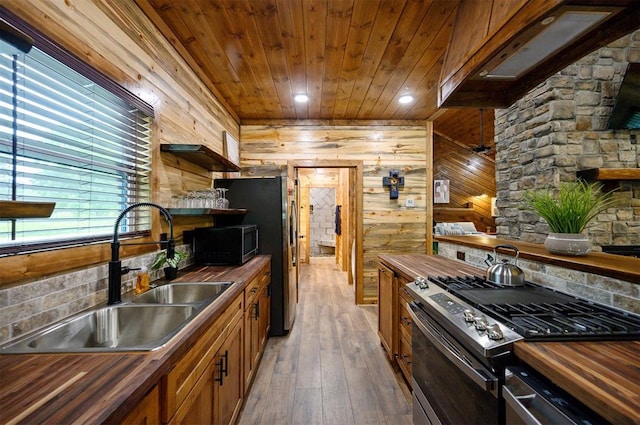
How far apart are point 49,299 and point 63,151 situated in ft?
2.05

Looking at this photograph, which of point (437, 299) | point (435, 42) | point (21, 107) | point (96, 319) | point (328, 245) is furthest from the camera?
point (328, 245)

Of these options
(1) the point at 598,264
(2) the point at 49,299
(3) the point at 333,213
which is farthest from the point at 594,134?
(3) the point at 333,213

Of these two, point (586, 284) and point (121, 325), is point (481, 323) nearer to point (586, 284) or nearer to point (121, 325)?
point (586, 284)

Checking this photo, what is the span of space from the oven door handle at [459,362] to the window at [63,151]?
5.51ft

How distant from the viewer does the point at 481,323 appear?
1041mm

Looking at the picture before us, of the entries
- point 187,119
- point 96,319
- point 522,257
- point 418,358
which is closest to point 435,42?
point 522,257

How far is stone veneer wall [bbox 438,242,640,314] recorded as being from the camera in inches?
43.9

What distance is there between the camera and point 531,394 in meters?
0.79

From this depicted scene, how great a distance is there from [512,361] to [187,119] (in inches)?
106

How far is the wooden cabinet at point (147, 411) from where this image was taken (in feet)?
2.42

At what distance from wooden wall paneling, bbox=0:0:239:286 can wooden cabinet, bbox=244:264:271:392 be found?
0.77m

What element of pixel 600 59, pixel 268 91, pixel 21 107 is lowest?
pixel 21 107

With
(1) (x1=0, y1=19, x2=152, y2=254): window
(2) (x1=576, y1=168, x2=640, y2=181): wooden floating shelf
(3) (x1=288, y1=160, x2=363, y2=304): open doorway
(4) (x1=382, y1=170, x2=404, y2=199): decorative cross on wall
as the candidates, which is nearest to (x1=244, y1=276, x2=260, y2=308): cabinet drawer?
(1) (x1=0, y1=19, x2=152, y2=254): window

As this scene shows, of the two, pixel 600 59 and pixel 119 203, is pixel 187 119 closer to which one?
pixel 119 203
